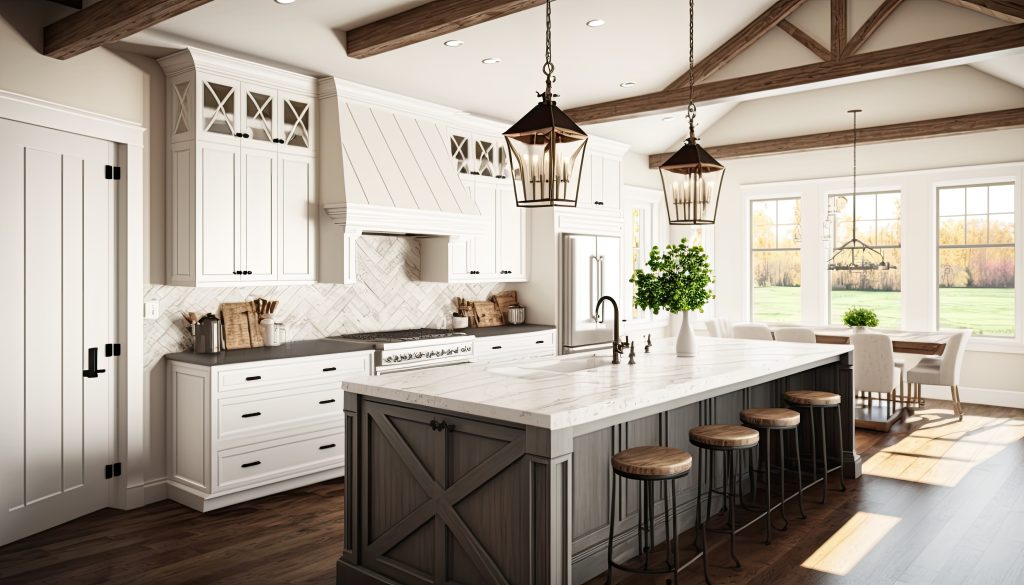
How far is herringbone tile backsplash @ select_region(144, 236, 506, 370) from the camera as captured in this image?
490cm

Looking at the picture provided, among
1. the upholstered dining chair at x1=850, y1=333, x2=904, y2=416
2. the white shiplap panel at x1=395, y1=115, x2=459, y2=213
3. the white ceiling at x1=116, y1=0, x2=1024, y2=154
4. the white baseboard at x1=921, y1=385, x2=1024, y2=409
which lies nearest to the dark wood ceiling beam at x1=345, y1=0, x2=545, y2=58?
the white ceiling at x1=116, y1=0, x2=1024, y2=154

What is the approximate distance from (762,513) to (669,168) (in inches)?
85.2

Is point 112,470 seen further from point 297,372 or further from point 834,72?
point 834,72

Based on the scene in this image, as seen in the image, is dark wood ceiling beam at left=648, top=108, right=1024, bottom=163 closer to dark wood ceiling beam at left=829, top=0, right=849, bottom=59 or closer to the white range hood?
dark wood ceiling beam at left=829, top=0, right=849, bottom=59

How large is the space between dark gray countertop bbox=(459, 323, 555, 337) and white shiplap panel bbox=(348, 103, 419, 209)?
1376 mm

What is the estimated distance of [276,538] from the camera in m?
4.06

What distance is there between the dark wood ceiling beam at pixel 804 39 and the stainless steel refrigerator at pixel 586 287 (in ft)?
8.45

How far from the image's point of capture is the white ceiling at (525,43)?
4.57 meters

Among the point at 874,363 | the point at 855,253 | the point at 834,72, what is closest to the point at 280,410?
the point at 834,72

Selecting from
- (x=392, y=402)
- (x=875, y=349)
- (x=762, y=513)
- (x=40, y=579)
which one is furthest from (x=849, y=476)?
(x=40, y=579)

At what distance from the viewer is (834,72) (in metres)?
5.53

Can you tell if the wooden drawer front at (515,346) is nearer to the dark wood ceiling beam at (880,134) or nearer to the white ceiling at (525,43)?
the white ceiling at (525,43)

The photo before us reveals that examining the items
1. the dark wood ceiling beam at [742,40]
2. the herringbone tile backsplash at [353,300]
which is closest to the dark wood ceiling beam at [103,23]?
the herringbone tile backsplash at [353,300]

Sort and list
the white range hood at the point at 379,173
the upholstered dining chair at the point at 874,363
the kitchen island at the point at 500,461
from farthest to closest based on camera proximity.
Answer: the upholstered dining chair at the point at 874,363, the white range hood at the point at 379,173, the kitchen island at the point at 500,461
